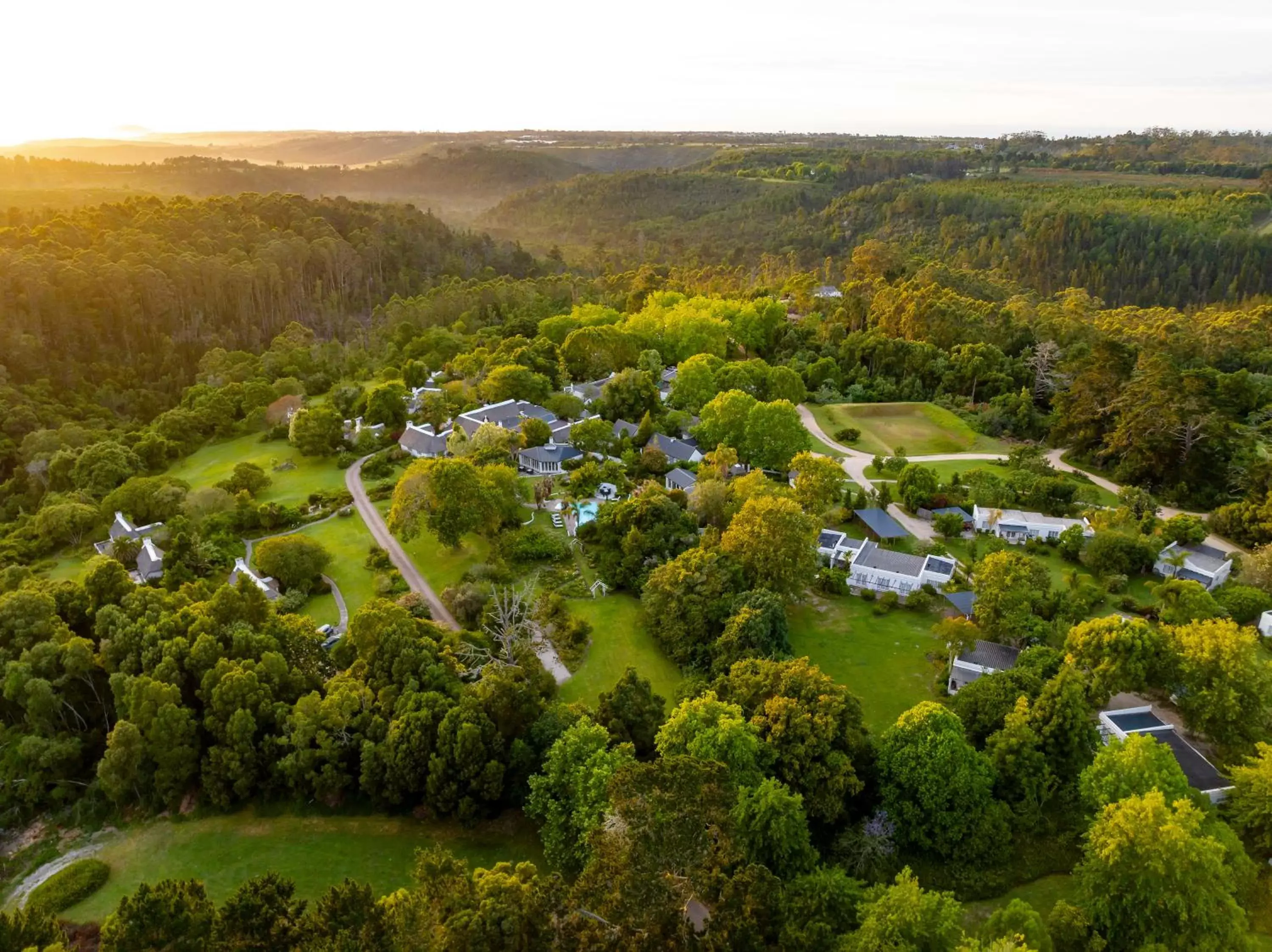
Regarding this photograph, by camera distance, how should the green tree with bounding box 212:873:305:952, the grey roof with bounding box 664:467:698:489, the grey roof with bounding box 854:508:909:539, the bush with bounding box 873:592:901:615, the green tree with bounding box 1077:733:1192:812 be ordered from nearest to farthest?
the green tree with bounding box 212:873:305:952, the green tree with bounding box 1077:733:1192:812, the bush with bounding box 873:592:901:615, the grey roof with bounding box 854:508:909:539, the grey roof with bounding box 664:467:698:489

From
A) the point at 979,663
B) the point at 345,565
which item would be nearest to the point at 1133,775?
the point at 979,663

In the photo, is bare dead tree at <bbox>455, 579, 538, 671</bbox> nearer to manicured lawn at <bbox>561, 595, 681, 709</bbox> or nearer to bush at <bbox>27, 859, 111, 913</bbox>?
manicured lawn at <bbox>561, 595, 681, 709</bbox>

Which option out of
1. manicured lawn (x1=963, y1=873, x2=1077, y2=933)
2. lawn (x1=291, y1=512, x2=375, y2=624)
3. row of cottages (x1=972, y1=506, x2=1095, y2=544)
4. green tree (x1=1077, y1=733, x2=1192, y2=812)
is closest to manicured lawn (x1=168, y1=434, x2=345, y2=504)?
lawn (x1=291, y1=512, x2=375, y2=624)

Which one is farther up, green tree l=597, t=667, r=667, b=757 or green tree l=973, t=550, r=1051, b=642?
green tree l=973, t=550, r=1051, b=642

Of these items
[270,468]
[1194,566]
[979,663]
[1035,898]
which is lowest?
[1035,898]

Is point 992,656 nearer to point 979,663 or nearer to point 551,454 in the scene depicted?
point 979,663
